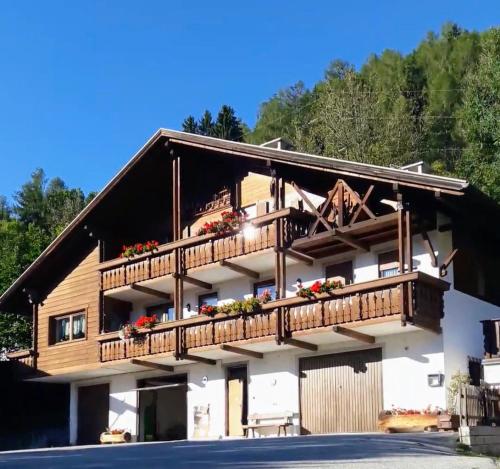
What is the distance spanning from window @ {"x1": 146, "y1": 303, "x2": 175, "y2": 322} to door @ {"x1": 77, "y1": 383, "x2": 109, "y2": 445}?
297cm

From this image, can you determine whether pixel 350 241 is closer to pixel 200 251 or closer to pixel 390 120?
pixel 200 251

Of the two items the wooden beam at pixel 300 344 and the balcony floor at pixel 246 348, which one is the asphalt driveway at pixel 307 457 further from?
the wooden beam at pixel 300 344

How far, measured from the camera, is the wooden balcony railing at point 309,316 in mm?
19484

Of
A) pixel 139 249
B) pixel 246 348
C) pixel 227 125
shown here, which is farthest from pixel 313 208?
pixel 227 125

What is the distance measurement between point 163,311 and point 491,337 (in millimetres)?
10743

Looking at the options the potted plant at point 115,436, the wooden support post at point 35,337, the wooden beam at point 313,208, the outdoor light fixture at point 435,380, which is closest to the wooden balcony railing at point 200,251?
the wooden beam at point 313,208

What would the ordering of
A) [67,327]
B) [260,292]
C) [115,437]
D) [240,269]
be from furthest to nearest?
[67,327], [115,437], [260,292], [240,269]

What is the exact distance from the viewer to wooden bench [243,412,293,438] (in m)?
22.8

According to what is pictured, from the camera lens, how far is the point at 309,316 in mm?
21234

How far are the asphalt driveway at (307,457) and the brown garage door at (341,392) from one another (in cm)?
395

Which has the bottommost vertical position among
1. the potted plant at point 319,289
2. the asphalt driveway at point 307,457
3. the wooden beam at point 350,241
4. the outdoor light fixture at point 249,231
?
the asphalt driveway at point 307,457

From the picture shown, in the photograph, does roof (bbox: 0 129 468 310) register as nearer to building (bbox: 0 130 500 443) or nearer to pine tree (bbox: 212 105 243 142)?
building (bbox: 0 130 500 443)

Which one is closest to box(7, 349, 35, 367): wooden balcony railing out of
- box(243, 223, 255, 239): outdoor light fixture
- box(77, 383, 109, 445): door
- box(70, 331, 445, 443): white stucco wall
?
box(70, 331, 445, 443): white stucco wall

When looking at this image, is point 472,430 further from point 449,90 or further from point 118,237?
point 449,90
